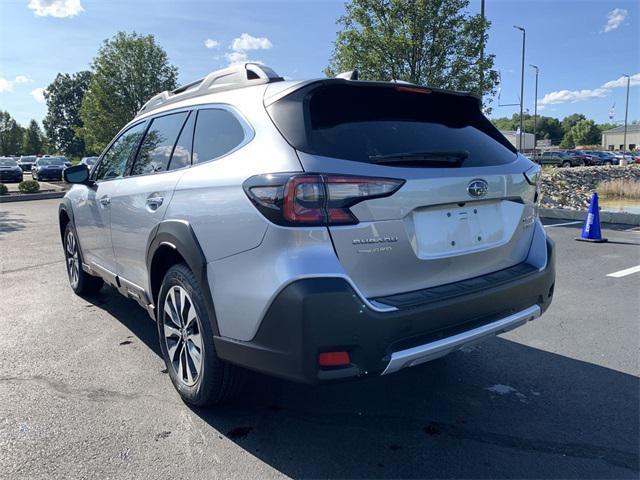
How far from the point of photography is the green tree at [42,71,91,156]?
83.9 meters

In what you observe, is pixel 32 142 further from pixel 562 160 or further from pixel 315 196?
pixel 315 196

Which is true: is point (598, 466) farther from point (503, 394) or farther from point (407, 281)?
point (407, 281)

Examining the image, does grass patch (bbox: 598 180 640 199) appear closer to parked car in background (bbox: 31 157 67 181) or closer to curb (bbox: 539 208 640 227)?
curb (bbox: 539 208 640 227)

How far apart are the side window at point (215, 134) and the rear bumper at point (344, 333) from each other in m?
1.02

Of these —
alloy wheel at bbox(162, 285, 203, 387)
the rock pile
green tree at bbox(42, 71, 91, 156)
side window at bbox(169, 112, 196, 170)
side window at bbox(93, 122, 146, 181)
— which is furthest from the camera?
green tree at bbox(42, 71, 91, 156)

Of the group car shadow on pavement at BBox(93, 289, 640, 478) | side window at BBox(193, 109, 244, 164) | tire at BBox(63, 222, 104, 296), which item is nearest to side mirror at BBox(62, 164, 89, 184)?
tire at BBox(63, 222, 104, 296)

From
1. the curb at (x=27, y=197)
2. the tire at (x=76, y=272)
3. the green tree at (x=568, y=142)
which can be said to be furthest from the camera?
the green tree at (x=568, y=142)

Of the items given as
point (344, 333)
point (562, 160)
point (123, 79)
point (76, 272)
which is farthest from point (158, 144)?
point (562, 160)

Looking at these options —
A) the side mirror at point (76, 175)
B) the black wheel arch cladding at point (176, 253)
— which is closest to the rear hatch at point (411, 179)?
the black wheel arch cladding at point (176, 253)

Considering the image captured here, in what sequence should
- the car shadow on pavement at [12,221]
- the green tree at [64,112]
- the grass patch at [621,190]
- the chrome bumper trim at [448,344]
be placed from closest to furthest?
the chrome bumper trim at [448,344] < the car shadow on pavement at [12,221] < the grass patch at [621,190] < the green tree at [64,112]

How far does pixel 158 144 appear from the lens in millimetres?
3756

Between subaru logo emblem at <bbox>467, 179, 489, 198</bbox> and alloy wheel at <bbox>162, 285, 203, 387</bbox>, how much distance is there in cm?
164

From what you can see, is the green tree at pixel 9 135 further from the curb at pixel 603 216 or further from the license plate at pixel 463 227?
the license plate at pixel 463 227

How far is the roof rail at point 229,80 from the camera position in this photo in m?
2.98
